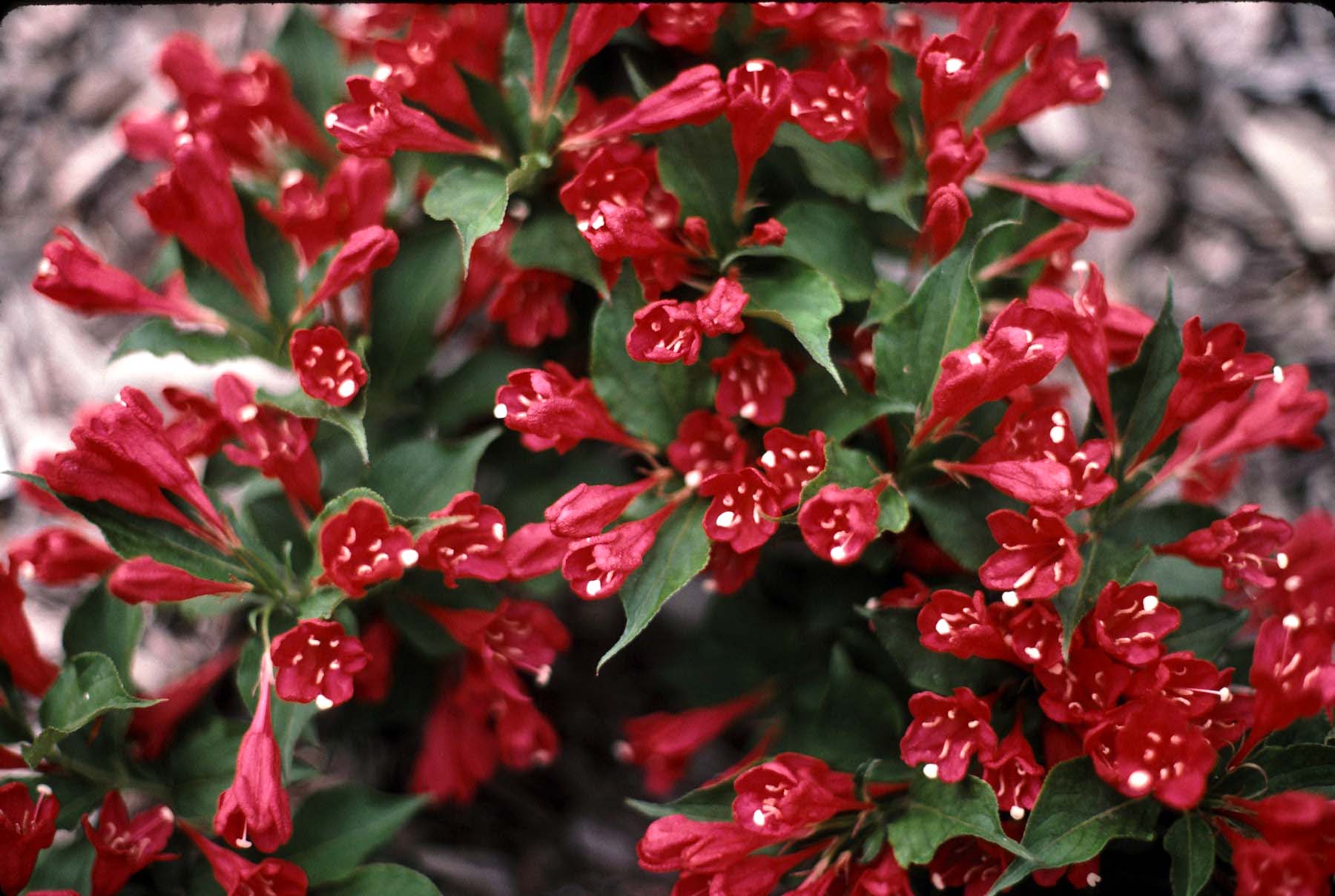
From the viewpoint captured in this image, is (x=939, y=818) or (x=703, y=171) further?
(x=703, y=171)

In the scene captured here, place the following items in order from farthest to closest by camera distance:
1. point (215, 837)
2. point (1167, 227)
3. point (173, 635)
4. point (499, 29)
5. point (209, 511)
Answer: point (1167, 227)
point (173, 635)
point (499, 29)
point (215, 837)
point (209, 511)

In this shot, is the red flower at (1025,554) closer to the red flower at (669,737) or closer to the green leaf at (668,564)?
the green leaf at (668,564)

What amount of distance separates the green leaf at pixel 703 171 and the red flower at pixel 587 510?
424mm

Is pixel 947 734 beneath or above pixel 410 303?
beneath

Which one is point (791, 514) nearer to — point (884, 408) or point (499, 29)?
point (884, 408)

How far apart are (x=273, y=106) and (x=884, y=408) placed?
4.17 ft

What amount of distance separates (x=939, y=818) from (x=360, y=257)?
1123 mm

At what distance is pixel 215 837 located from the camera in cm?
169

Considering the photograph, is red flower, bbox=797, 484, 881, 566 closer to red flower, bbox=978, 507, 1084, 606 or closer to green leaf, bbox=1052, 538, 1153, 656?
red flower, bbox=978, 507, 1084, 606

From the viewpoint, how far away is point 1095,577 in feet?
4.68

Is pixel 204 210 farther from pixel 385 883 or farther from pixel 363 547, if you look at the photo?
pixel 385 883

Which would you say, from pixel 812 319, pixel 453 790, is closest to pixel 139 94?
pixel 453 790

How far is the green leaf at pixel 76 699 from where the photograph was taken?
54.6 inches

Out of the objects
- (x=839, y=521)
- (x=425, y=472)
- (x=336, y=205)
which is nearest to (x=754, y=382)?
(x=839, y=521)
